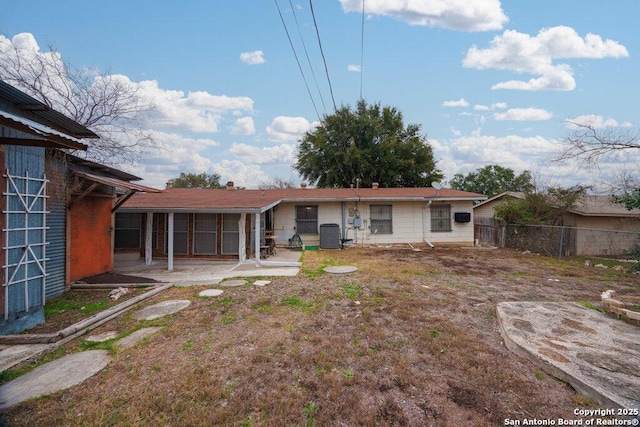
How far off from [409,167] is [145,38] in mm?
18611

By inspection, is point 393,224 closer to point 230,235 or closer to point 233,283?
point 230,235

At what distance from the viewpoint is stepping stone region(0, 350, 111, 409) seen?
2932 mm

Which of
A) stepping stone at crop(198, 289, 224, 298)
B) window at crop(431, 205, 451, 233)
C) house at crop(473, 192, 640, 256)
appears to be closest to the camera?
stepping stone at crop(198, 289, 224, 298)

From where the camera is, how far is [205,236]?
10.4m

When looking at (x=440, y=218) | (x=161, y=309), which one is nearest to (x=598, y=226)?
(x=440, y=218)

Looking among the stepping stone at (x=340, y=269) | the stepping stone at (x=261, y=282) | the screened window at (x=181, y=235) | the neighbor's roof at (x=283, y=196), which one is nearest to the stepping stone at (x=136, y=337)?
the stepping stone at (x=261, y=282)

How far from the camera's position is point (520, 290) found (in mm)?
6547

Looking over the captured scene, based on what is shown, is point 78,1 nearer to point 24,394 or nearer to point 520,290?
point 24,394

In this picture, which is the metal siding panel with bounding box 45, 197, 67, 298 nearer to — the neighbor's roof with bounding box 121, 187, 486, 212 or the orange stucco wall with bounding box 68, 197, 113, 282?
the orange stucco wall with bounding box 68, 197, 113, 282

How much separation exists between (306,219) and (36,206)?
10095 millimetres

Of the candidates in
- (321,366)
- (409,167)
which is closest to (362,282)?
(321,366)

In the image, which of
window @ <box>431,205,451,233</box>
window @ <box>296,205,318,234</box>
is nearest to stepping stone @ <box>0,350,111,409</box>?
window @ <box>296,205,318,234</box>

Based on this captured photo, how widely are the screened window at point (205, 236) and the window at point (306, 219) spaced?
15.1 feet

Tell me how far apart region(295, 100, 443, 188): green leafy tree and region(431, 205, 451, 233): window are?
9187mm
